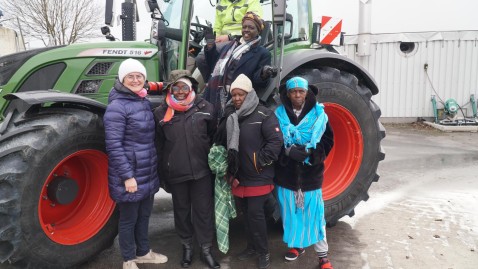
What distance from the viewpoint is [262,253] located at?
3.26 meters

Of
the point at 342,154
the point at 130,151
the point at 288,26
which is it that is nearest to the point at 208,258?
the point at 130,151

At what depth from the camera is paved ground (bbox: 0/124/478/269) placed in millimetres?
3348

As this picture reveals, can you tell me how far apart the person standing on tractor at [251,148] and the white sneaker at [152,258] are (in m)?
0.77

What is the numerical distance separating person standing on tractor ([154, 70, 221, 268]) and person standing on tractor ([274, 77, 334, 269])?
1.94 feet

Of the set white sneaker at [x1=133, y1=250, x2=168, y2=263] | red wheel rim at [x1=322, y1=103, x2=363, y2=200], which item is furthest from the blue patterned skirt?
white sneaker at [x1=133, y1=250, x2=168, y2=263]

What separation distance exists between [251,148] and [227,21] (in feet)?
4.51

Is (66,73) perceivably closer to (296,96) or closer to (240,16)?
(240,16)

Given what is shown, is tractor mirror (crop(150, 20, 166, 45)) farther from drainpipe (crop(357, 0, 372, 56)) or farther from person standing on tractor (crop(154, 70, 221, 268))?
drainpipe (crop(357, 0, 372, 56))

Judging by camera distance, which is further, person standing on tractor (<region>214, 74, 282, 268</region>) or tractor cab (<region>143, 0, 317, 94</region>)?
tractor cab (<region>143, 0, 317, 94</region>)

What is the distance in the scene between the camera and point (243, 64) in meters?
3.38

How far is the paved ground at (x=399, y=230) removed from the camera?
132 inches

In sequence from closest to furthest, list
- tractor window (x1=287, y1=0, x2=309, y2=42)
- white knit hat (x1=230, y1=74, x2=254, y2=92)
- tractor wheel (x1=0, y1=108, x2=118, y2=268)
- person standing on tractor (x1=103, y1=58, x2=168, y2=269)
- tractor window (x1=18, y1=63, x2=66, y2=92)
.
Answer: tractor wheel (x1=0, y1=108, x2=118, y2=268), person standing on tractor (x1=103, y1=58, x2=168, y2=269), white knit hat (x1=230, y1=74, x2=254, y2=92), tractor window (x1=18, y1=63, x2=66, y2=92), tractor window (x1=287, y1=0, x2=309, y2=42)

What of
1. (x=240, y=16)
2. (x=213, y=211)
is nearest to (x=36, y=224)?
(x=213, y=211)

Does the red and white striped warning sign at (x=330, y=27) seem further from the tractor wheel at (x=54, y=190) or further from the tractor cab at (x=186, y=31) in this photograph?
the tractor wheel at (x=54, y=190)
